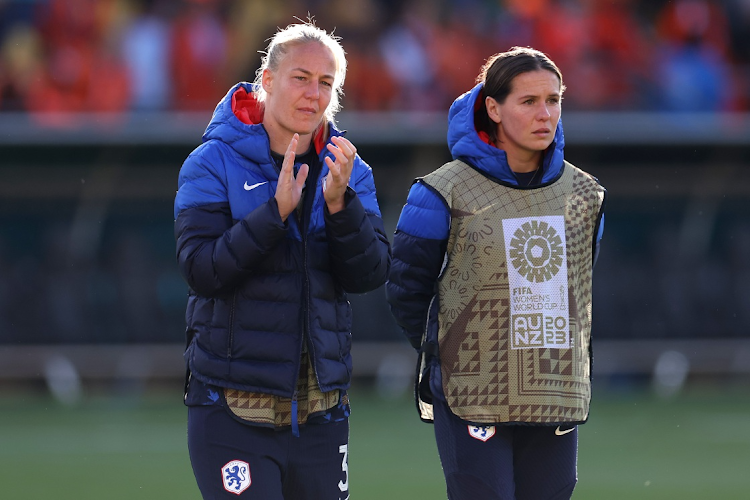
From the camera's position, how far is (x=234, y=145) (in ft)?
14.5

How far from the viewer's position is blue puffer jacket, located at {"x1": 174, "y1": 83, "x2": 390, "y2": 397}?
424 cm

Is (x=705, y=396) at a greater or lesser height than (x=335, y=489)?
lesser

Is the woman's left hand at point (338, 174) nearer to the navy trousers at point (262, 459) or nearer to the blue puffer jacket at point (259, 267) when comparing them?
the blue puffer jacket at point (259, 267)

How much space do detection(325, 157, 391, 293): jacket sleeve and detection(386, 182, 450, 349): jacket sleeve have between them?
275mm

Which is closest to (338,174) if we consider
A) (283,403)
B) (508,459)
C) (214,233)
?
(214,233)

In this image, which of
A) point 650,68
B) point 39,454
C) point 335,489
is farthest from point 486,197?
point 650,68

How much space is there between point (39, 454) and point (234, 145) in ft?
20.2

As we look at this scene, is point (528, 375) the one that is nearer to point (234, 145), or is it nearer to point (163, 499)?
point (234, 145)

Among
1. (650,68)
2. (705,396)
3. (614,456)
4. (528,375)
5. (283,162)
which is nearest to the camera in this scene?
(283,162)

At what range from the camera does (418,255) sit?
478 cm

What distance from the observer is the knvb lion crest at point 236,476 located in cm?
427

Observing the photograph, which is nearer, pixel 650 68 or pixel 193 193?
pixel 193 193

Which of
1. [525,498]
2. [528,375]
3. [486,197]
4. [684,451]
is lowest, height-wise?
[684,451]

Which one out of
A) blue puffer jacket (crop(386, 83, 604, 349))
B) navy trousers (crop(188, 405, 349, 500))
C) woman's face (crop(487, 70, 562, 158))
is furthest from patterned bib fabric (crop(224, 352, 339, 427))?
woman's face (crop(487, 70, 562, 158))
